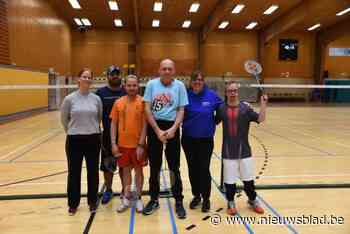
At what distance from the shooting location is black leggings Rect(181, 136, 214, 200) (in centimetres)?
406

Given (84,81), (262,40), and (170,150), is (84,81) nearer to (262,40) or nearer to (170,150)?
(170,150)

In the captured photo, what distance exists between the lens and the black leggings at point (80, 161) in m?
3.99

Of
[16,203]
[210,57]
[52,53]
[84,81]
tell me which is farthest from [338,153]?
[210,57]

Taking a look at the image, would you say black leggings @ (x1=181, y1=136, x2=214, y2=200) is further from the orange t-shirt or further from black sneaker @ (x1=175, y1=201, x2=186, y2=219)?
the orange t-shirt

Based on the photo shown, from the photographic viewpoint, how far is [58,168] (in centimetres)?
646

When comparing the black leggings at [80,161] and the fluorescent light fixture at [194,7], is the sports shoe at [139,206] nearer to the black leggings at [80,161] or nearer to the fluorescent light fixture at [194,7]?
the black leggings at [80,161]

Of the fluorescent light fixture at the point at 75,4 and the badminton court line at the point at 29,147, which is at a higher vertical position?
the fluorescent light fixture at the point at 75,4

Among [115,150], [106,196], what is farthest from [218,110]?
[106,196]

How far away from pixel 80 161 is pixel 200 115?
1574 millimetres

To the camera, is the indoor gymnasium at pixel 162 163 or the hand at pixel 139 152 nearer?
the indoor gymnasium at pixel 162 163

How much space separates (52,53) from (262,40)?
18227mm

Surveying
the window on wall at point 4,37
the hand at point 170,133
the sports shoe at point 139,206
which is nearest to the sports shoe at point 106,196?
the sports shoe at point 139,206

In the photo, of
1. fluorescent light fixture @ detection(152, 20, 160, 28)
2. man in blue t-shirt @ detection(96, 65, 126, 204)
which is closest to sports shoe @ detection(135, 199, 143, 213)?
man in blue t-shirt @ detection(96, 65, 126, 204)

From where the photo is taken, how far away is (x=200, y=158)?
4.08 metres
